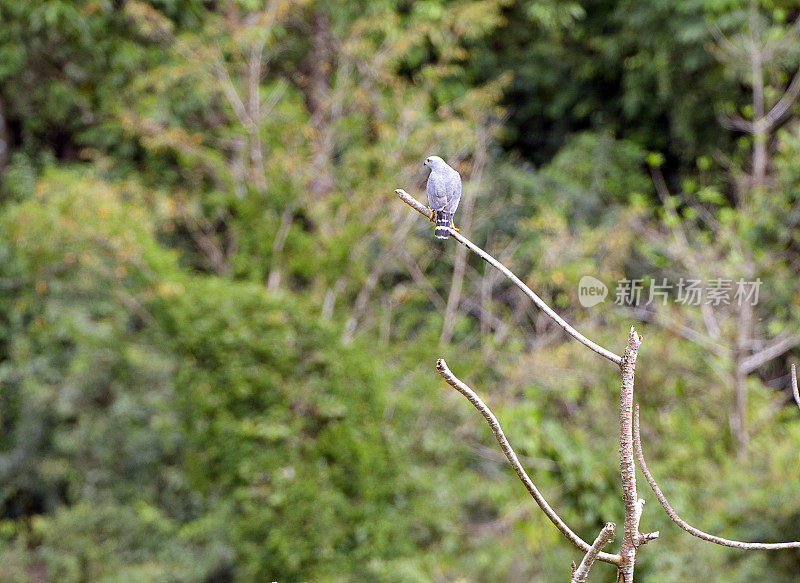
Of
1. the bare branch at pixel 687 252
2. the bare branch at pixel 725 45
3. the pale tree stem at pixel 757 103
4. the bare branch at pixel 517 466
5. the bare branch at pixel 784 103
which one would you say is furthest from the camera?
the bare branch at pixel 725 45

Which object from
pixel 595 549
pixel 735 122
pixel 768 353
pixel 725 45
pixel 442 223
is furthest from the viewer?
pixel 725 45

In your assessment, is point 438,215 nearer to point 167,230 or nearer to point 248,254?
point 248,254

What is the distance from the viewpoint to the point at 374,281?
3793 mm

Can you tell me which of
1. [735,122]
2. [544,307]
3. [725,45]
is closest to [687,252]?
[735,122]

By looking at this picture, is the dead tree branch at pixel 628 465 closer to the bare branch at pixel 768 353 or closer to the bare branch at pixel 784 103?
the bare branch at pixel 768 353

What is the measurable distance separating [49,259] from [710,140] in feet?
12.4

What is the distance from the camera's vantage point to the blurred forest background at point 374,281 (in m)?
3.01

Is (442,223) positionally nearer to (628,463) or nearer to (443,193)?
(443,193)

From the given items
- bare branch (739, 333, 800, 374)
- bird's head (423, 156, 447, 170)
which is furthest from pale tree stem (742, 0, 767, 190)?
bird's head (423, 156, 447, 170)

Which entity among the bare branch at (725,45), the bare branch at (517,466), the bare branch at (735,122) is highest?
the bare branch at (725,45)

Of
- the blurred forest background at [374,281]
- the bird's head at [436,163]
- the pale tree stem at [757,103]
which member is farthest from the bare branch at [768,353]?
the bird's head at [436,163]

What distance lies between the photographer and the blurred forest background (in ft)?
9.86

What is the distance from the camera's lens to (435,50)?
5.12 metres

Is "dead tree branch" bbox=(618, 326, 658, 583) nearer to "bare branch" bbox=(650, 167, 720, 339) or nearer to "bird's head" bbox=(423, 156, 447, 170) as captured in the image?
"bird's head" bbox=(423, 156, 447, 170)
